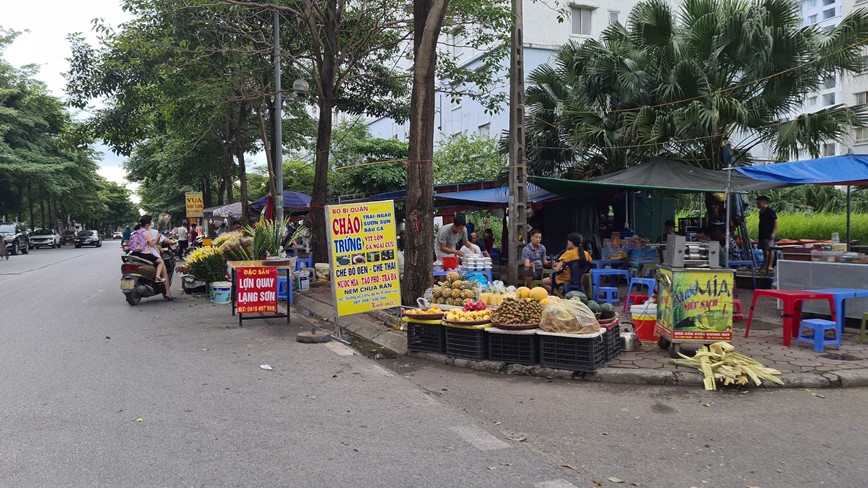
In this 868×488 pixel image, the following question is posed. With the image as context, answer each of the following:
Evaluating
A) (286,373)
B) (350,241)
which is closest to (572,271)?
(350,241)

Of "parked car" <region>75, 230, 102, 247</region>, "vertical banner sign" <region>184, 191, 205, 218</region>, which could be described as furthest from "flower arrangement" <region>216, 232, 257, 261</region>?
"parked car" <region>75, 230, 102, 247</region>

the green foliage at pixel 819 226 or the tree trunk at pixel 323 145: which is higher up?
the tree trunk at pixel 323 145

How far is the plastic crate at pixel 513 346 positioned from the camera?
266 inches

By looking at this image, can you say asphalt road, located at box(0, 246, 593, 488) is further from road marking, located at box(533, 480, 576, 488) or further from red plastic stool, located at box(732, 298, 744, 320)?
red plastic stool, located at box(732, 298, 744, 320)

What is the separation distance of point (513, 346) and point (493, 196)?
29.0ft

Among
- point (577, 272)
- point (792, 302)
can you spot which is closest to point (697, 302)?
point (792, 302)

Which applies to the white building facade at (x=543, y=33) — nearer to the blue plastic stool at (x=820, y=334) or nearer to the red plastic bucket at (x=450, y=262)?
the red plastic bucket at (x=450, y=262)

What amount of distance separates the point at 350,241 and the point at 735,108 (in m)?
9.03

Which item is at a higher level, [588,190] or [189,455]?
[588,190]

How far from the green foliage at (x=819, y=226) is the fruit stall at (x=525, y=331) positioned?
1683 cm

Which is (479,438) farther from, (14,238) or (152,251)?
(14,238)

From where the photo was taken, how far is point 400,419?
5160mm

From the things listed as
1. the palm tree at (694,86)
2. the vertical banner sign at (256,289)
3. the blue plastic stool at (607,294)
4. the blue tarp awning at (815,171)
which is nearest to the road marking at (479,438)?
the vertical banner sign at (256,289)

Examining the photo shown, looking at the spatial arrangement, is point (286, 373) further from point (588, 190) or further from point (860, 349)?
point (588, 190)
